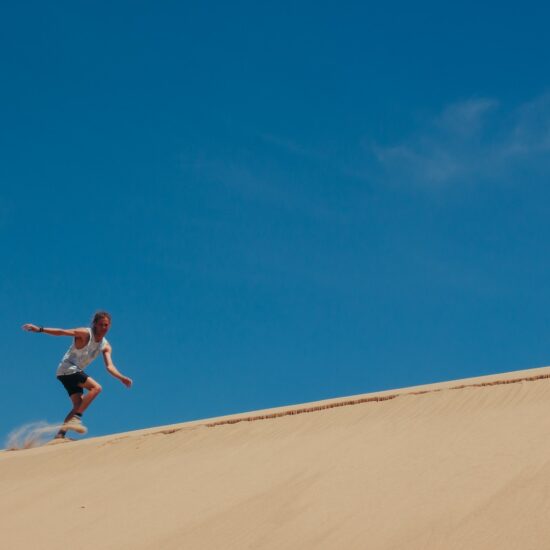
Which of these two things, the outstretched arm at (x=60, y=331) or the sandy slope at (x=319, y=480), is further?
the outstretched arm at (x=60, y=331)

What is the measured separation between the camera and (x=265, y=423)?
7.66 metres

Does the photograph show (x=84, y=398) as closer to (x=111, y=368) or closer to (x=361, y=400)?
(x=111, y=368)

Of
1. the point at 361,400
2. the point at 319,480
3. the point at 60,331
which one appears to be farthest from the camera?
the point at 60,331

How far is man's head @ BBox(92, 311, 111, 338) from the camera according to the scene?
30.9 feet

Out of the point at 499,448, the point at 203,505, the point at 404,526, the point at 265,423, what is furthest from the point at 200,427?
the point at 404,526

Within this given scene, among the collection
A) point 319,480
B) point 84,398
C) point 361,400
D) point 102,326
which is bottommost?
point 319,480

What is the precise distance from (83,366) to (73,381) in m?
0.18

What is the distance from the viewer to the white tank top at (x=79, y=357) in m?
9.45

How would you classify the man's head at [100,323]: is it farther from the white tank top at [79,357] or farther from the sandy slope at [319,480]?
the sandy slope at [319,480]

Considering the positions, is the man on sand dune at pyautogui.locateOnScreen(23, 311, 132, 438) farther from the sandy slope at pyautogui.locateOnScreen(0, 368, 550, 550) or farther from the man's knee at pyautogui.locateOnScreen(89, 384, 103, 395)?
the sandy slope at pyautogui.locateOnScreen(0, 368, 550, 550)

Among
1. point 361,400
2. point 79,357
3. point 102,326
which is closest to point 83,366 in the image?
point 79,357

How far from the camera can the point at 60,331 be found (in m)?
9.12

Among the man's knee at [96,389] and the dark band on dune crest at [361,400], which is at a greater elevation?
the man's knee at [96,389]

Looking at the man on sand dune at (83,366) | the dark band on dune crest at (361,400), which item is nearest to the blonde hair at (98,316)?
the man on sand dune at (83,366)
